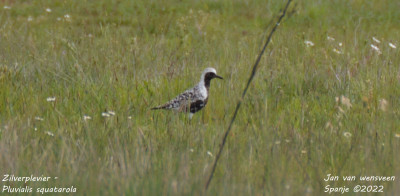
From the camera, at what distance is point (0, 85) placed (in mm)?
4777

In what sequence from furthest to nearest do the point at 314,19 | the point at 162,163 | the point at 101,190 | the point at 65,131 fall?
1. the point at 314,19
2. the point at 65,131
3. the point at 162,163
4. the point at 101,190

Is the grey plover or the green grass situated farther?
the grey plover

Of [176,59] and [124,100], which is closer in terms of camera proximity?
[124,100]

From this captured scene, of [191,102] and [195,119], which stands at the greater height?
[191,102]

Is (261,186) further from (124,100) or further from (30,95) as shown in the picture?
(30,95)

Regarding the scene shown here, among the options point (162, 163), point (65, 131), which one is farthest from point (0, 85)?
point (162, 163)

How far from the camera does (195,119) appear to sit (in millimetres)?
4387

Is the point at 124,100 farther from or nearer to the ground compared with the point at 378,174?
nearer to the ground

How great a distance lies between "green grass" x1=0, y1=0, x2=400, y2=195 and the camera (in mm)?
2846

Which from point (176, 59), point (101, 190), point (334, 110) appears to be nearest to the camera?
point (101, 190)

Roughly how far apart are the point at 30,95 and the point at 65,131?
1.20 metres

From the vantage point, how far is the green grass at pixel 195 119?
285 cm

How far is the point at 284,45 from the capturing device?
21.9 feet

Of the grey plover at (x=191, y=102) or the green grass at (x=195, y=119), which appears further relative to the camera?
the grey plover at (x=191, y=102)
